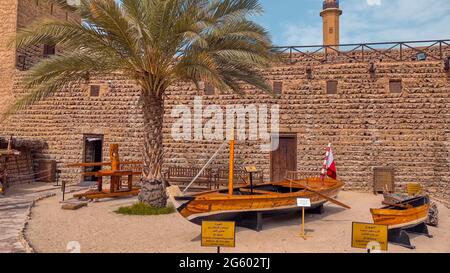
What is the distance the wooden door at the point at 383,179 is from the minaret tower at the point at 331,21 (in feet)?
50.4

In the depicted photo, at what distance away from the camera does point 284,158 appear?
1466 cm

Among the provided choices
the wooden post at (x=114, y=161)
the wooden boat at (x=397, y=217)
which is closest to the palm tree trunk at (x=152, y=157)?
the wooden post at (x=114, y=161)

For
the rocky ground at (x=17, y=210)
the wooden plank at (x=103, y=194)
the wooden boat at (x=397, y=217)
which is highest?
the wooden boat at (x=397, y=217)

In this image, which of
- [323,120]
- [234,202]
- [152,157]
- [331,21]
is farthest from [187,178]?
[331,21]

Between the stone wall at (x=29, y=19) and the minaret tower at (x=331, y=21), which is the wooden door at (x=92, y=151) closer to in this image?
the stone wall at (x=29, y=19)

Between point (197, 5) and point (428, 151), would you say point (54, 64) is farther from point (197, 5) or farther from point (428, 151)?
point (428, 151)

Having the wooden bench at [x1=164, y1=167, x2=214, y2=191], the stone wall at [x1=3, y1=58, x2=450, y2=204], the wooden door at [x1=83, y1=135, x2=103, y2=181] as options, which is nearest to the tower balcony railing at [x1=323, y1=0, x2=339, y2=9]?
the stone wall at [x1=3, y1=58, x2=450, y2=204]

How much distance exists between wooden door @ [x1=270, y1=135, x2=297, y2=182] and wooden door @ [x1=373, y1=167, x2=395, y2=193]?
3253 millimetres

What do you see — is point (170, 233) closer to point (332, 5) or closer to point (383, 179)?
point (383, 179)

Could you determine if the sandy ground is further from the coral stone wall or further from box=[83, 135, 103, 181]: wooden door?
Answer: box=[83, 135, 103, 181]: wooden door

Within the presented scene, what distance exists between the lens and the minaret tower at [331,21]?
2638 cm

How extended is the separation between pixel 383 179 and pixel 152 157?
374 inches

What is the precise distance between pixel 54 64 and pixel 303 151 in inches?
396

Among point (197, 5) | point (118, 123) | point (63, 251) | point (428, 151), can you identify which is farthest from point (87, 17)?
point (428, 151)
